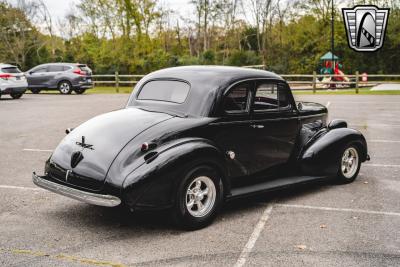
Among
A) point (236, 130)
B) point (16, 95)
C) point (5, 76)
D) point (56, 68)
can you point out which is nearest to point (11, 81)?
point (5, 76)

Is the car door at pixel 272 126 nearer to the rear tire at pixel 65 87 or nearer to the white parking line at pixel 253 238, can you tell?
the white parking line at pixel 253 238

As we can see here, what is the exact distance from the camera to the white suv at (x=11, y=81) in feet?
73.9

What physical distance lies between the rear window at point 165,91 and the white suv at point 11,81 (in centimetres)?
1796

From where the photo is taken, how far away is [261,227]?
17.3 feet

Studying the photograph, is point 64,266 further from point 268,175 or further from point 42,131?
point 42,131

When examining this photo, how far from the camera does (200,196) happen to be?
5.26 metres

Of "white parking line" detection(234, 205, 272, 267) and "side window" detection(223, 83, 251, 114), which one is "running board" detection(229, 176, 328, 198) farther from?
"side window" detection(223, 83, 251, 114)

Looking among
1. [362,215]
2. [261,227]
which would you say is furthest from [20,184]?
[362,215]

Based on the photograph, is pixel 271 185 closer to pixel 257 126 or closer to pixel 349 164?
pixel 257 126

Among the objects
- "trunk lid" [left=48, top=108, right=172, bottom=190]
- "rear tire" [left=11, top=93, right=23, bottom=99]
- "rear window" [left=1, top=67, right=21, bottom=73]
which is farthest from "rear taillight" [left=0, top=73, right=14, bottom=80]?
"trunk lid" [left=48, top=108, right=172, bottom=190]

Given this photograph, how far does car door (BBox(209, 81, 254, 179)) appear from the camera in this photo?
566 centimetres

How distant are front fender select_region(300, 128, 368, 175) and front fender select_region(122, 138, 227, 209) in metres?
2.06

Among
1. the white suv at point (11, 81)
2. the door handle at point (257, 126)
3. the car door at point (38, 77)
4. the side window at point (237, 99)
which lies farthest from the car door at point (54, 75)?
the door handle at point (257, 126)

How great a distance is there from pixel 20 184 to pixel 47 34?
4644cm
